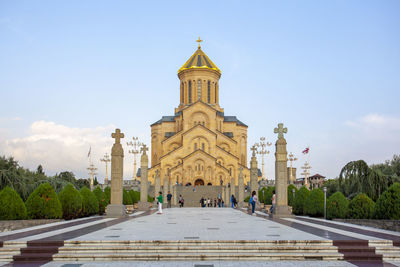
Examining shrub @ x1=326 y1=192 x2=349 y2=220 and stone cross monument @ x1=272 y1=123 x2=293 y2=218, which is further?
stone cross monument @ x1=272 y1=123 x2=293 y2=218

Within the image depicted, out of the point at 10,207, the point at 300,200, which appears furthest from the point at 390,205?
the point at 10,207

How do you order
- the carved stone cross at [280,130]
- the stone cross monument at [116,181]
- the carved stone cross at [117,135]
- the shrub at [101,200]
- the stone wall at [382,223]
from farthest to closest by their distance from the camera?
the shrub at [101,200]
the carved stone cross at [280,130]
the carved stone cross at [117,135]
the stone cross monument at [116,181]
the stone wall at [382,223]

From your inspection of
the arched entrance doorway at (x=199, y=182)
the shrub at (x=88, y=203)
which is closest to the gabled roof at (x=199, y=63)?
the arched entrance doorway at (x=199, y=182)

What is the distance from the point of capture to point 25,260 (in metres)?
7.50

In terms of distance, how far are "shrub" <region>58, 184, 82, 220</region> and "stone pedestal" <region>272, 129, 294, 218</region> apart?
7.85 m

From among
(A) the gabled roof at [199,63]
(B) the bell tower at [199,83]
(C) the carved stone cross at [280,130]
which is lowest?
(C) the carved stone cross at [280,130]

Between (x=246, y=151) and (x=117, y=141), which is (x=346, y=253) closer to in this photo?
(x=117, y=141)

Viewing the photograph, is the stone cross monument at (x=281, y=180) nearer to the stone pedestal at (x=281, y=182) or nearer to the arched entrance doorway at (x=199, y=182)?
the stone pedestal at (x=281, y=182)

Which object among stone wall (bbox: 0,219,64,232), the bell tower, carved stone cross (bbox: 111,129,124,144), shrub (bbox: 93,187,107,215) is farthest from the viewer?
the bell tower

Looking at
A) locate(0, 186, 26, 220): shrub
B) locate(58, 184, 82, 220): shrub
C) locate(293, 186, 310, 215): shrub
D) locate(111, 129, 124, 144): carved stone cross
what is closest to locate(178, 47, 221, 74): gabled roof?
locate(293, 186, 310, 215): shrub

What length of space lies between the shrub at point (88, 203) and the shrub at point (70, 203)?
971 millimetres

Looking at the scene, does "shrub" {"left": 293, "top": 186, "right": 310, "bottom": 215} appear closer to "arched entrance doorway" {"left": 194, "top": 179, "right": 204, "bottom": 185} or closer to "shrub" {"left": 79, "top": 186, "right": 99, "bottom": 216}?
"shrub" {"left": 79, "top": 186, "right": 99, "bottom": 216}

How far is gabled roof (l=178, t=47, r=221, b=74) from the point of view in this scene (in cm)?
5768

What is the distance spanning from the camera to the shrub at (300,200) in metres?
19.3
